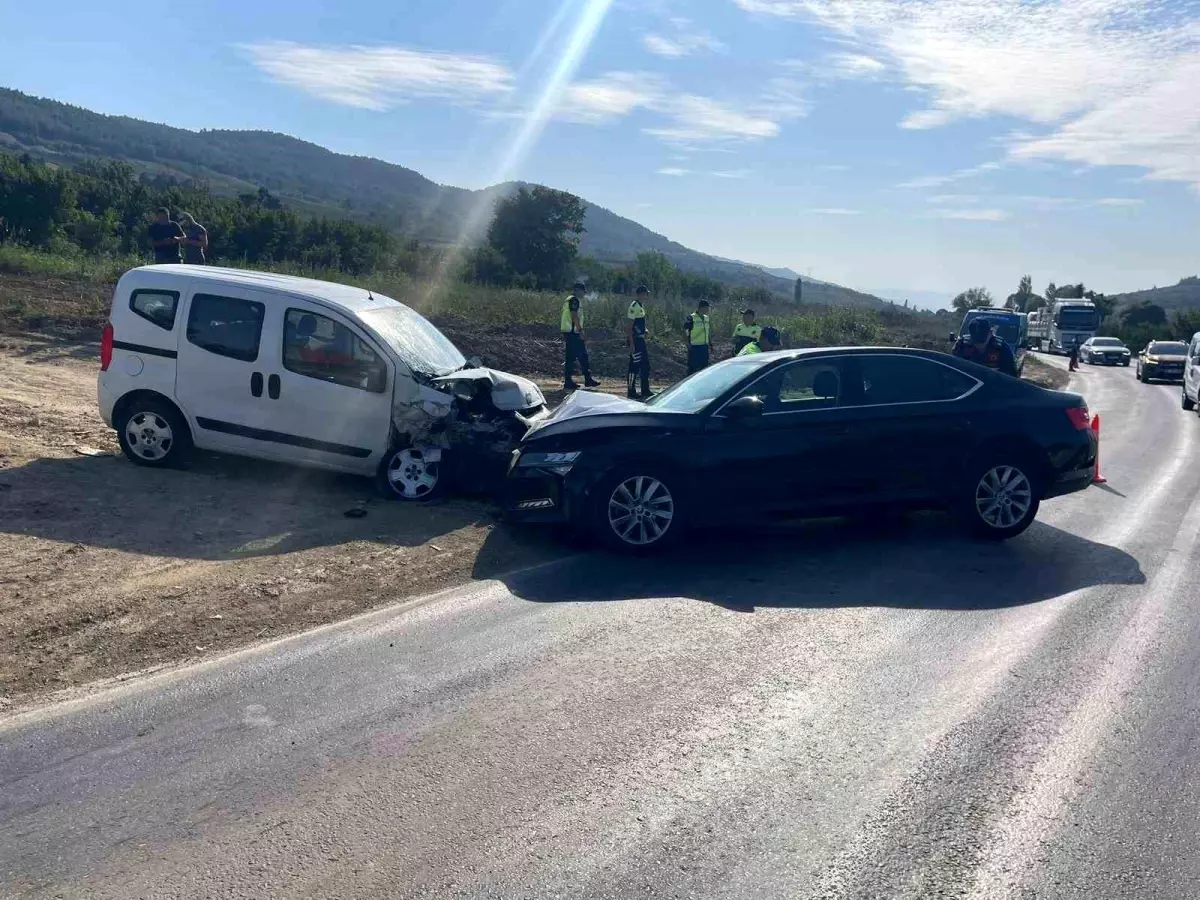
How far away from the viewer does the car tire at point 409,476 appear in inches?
383

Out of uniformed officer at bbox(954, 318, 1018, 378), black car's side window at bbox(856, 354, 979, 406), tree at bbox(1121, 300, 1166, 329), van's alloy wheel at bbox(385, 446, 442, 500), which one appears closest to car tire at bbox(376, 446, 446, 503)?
van's alloy wheel at bbox(385, 446, 442, 500)

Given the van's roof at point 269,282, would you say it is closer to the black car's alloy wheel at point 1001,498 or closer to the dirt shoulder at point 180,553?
the dirt shoulder at point 180,553

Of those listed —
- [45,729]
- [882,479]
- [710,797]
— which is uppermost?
[882,479]

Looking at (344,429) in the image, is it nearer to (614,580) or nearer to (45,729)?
(614,580)

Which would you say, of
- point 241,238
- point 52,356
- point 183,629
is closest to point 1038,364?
point 241,238

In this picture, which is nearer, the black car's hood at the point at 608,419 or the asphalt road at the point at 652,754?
the asphalt road at the point at 652,754

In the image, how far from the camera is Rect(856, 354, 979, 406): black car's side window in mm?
8781

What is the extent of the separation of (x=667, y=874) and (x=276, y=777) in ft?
5.70

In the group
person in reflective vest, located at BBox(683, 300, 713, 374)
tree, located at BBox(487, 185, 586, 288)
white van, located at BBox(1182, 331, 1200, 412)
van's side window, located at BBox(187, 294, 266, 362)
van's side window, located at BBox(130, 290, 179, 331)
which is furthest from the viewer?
tree, located at BBox(487, 185, 586, 288)

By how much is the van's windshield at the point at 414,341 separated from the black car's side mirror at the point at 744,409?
→ 3.14 meters

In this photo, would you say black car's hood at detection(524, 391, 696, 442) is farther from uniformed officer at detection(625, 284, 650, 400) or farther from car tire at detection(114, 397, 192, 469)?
uniformed officer at detection(625, 284, 650, 400)

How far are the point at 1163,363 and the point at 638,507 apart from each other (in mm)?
31830

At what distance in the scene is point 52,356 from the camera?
1571cm

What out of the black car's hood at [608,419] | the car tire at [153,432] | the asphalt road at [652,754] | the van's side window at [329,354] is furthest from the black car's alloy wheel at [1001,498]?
the car tire at [153,432]
